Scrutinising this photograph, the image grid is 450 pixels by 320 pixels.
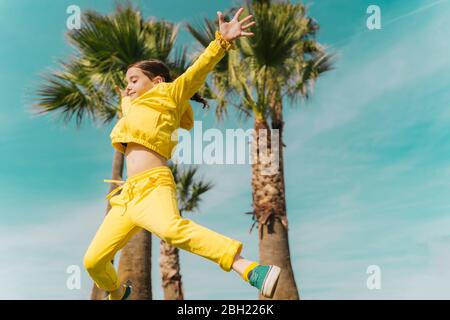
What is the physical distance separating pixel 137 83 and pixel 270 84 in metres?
6.69

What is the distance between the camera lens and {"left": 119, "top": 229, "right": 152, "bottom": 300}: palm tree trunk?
29.6 feet

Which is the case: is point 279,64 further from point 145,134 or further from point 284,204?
point 145,134

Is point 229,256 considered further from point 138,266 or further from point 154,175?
point 138,266

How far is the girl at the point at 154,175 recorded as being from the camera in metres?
2.75

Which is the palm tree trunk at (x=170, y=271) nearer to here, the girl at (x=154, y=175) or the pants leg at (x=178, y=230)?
the girl at (x=154, y=175)

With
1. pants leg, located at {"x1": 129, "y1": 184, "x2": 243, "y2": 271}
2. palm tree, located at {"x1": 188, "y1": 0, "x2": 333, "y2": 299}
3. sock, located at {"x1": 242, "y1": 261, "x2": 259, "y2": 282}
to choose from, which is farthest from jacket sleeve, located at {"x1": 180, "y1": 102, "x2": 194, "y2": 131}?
palm tree, located at {"x1": 188, "y1": 0, "x2": 333, "y2": 299}

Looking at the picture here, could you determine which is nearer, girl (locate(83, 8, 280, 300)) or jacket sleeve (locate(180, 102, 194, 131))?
girl (locate(83, 8, 280, 300))

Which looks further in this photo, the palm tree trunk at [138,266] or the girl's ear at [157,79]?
the palm tree trunk at [138,266]

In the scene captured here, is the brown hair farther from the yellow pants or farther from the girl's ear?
the yellow pants

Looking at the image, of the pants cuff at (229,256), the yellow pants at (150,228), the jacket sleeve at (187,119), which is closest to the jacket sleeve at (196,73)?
the jacket sleeve at (187,119)

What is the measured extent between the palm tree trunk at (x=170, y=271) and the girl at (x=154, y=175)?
31.9ft

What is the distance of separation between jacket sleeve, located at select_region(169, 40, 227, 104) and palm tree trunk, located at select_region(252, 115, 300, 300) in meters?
6.40

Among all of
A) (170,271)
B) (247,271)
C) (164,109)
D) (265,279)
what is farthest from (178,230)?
(170,271)
